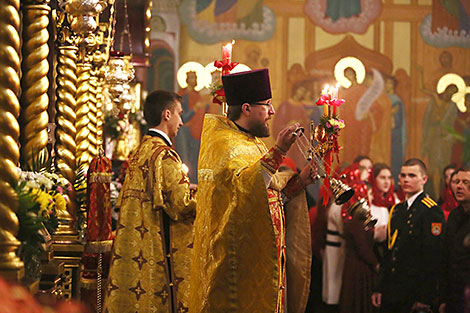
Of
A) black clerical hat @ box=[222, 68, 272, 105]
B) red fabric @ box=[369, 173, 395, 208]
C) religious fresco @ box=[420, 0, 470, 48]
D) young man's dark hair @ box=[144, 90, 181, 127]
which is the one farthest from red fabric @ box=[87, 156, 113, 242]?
religious fresco @ box=[420, 0, 470, 48]

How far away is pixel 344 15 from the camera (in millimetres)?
13492

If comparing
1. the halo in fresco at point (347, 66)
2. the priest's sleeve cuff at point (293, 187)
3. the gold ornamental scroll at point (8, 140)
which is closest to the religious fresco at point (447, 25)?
the halo in fresco at point (347, 66)

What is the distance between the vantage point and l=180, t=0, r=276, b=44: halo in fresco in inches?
518

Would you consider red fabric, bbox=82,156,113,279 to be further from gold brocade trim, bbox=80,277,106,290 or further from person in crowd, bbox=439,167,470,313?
person in crowd, bbox=439,167,470,313

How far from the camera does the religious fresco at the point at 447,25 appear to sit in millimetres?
13391

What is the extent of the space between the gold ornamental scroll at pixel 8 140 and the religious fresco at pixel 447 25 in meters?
11.5

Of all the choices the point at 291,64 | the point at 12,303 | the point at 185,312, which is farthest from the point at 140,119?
the point at 12,303

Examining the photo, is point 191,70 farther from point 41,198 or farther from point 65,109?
point 41,198

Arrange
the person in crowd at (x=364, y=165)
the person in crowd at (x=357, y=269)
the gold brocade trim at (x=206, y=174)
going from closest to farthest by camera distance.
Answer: the gold brocade trim at (x=206, y=174)
the person in crowd at (x=357, y=269)
the person in crowd at (x=364, y=165)

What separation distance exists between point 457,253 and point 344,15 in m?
8.94

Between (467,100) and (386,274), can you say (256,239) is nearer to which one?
(386,274)

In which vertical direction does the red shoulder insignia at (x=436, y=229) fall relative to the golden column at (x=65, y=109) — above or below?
below

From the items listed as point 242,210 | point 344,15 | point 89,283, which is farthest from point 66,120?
point 344,15

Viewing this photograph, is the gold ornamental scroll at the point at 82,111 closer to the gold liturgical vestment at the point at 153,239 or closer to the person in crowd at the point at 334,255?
the gold liturgical vestment at the point at 153,239
